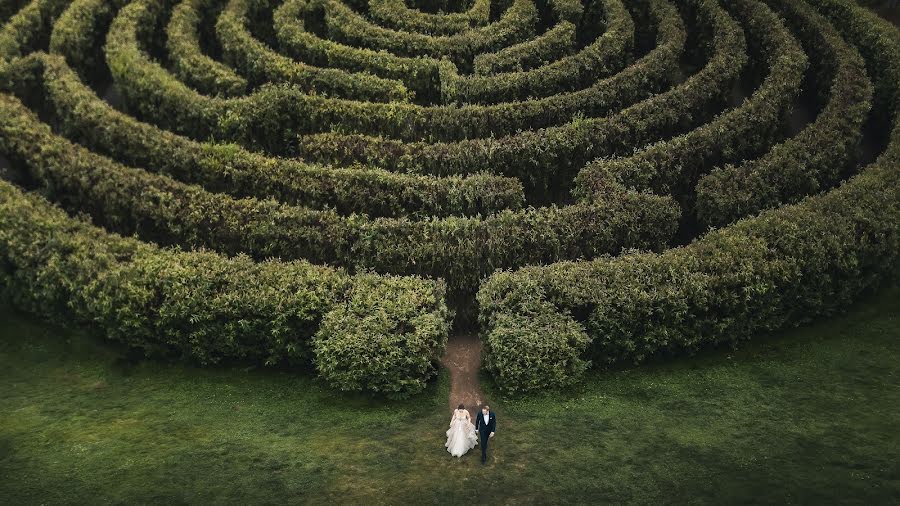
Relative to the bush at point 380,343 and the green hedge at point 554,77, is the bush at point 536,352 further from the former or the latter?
the green hedge at point 554,77

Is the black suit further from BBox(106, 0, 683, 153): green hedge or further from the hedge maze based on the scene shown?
BBox(106, 0, 683, 153): green hedge

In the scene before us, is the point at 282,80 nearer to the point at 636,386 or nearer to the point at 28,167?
the point at 28,167

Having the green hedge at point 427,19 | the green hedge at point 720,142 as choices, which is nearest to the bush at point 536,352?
the green hedge at point 720,142

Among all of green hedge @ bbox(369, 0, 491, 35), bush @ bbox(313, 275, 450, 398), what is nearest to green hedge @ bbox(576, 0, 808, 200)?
bush @ bbox(313, 275, 450, 398)

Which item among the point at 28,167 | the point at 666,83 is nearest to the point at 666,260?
the point at 666,83

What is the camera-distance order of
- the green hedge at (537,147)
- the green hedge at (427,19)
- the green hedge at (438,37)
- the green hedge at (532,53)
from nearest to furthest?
the green hedge at (537,147) → the green hedge at (532,53) → the green hedge at (438,37) → the green hedge at (427,19)
